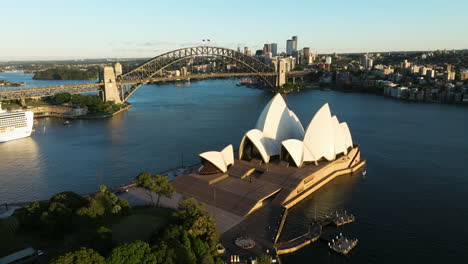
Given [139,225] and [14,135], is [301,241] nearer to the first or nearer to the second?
[139,225]

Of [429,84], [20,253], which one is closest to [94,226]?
[20,253]

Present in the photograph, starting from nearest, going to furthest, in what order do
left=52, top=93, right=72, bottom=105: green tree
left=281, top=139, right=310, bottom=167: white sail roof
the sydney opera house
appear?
1. the sydney opera house
2. left=281, top=139, right=310, bottom=167: white sail roof
3. left=52, top=93, right=72, bottom=105: green tree

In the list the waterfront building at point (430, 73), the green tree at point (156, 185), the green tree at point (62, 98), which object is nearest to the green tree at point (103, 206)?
the green tree at point (156, 185)

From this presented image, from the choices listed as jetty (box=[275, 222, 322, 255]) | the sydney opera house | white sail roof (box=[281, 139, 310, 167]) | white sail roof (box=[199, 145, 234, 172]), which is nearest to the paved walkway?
the sydney opera house

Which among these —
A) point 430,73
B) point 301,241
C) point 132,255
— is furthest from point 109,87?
point 430,73

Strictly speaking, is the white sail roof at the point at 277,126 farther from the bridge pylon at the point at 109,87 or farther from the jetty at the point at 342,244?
the bridge pylon at the point at 109,87

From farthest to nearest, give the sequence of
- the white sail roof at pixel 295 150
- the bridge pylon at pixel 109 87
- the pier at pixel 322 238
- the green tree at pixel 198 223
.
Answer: the bridge pylon at pixel 109 87 → the white sail roof at pixel 295 150 → the pier at pixel 322 238 → the green tree at pixel 198 223

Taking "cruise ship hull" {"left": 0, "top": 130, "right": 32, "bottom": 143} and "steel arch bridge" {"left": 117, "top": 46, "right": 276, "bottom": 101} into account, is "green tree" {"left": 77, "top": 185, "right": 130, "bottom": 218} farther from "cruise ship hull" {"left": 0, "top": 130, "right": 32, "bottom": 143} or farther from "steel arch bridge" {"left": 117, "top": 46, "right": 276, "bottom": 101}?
"steel arch bridge" {"left": 117, "top": 46, "right": 276, "bottom": 101}
